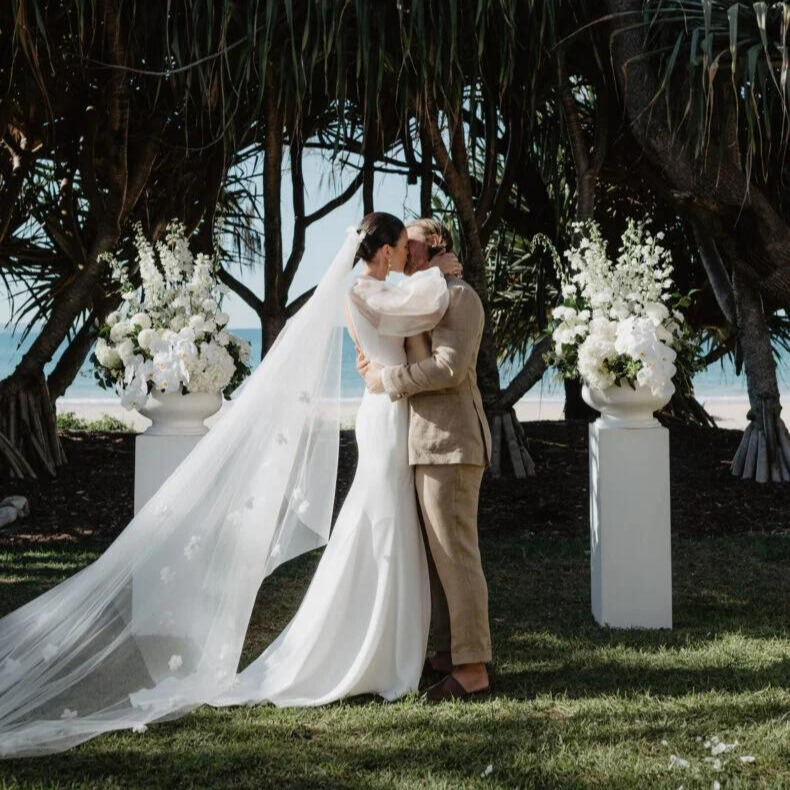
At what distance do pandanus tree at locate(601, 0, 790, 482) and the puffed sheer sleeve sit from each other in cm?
289

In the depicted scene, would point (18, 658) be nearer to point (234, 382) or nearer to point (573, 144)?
point (234, 382)

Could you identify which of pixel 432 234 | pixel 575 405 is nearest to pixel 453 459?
pixel 432 234

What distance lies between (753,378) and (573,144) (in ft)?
6.88

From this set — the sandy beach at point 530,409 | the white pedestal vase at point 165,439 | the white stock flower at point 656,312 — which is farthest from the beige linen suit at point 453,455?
the sandy beach at point 530,409

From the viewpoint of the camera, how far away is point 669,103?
6.57 m

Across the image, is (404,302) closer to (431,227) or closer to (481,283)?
(431,227)

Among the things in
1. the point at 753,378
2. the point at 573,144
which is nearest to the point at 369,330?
the point at 573,144

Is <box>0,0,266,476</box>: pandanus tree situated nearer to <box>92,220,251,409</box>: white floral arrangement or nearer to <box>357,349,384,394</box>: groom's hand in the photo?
<box>92,220,251,409</box>: white floral arrangement

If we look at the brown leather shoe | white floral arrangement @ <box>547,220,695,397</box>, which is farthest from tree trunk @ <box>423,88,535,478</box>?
the brown leather shoe

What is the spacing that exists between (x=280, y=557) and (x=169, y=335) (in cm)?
111

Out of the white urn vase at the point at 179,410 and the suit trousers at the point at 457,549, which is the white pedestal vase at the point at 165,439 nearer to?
the white urn vase at the point at 179,410

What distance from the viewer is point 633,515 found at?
4.36 m

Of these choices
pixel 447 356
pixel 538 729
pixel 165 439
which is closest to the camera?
pixel 538 729

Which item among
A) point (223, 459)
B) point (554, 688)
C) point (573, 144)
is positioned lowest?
point (554, 688)
